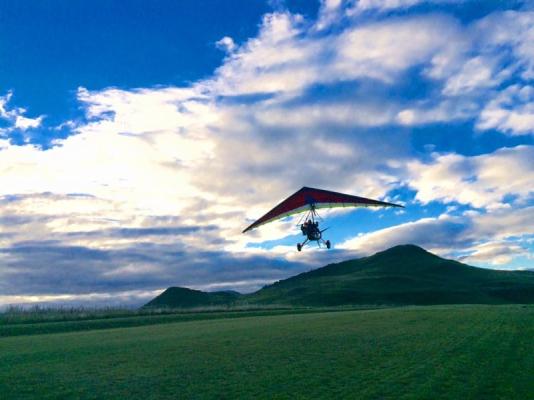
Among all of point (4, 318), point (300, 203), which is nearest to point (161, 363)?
point (300, 203)

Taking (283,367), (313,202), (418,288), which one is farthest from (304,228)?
(418,288)

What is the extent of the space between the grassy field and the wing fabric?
1120cm

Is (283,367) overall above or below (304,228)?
below

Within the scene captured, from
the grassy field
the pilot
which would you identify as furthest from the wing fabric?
the grassy field

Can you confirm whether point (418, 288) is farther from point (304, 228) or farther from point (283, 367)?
point (283, 367)

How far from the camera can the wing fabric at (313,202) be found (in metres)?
28.7

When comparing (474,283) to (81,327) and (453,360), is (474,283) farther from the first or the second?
(453,360)

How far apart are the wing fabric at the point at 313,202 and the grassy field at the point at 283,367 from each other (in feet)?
→ 36.7

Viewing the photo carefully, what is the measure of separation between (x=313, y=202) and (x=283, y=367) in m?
18.0

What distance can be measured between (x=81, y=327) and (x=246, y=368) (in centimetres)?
2338

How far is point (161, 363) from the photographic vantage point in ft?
41.6

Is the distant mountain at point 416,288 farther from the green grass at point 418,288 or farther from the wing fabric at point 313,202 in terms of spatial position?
the wing fabric at point 313,202

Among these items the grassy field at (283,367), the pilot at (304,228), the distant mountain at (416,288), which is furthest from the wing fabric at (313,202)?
the distant mountain at (416,288)

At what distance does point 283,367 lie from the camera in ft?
37.4
